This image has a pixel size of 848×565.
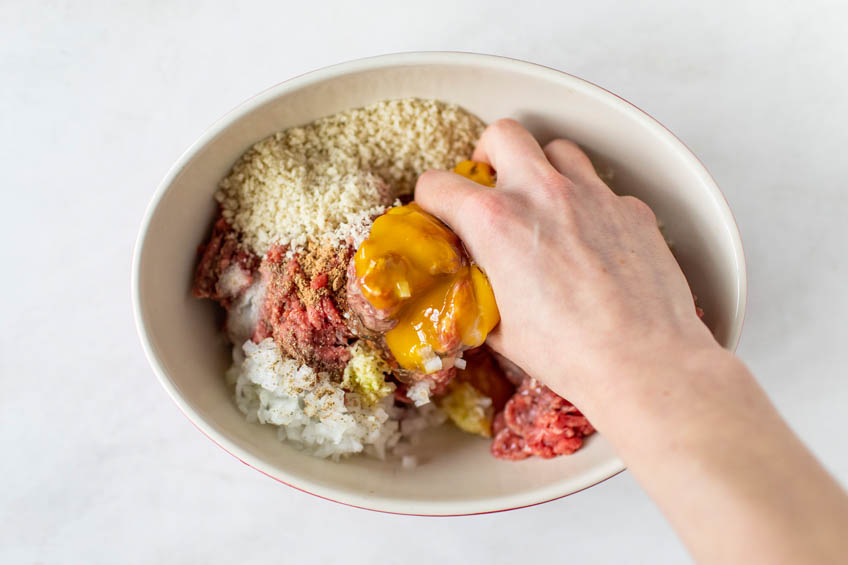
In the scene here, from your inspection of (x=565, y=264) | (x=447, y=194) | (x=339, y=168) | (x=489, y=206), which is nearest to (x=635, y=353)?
(x=565, y=264)

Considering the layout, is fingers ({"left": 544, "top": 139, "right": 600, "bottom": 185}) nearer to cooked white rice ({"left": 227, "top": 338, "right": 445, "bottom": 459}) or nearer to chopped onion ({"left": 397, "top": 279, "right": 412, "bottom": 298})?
chopped onion ({"left": 397, "top": 279, "right": 412, "bottom": 298})

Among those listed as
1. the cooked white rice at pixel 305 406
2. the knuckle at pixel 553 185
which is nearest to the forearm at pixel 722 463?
the knuckle at pixel 553 185

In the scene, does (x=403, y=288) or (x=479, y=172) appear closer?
(x=403, y=288)

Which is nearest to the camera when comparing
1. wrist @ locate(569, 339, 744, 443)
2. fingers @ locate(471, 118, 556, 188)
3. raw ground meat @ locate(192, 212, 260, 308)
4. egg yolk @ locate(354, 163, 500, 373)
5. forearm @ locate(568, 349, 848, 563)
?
forearm @ locate(568, 349, 848, 563)

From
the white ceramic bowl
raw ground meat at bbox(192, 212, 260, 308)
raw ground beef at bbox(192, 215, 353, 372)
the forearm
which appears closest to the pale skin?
the forearm

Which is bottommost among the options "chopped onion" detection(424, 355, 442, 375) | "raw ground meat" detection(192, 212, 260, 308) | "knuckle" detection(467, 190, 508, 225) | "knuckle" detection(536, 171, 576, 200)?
"raw ground meat" detection(192, 212, 260, 308)

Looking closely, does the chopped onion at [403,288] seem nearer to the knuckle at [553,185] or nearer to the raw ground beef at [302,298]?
the raw ground beef at [302,298]

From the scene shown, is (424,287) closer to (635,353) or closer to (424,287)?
(424,287)
